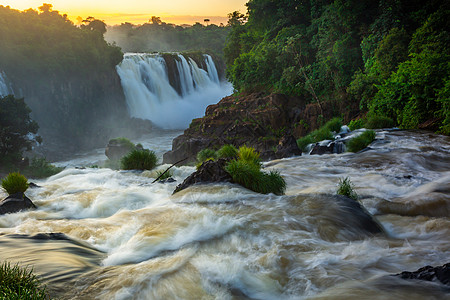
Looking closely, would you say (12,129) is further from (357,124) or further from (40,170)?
(357,124)

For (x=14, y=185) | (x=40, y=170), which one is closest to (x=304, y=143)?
(x=14, y=185)

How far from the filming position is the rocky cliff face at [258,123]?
69.4 ft

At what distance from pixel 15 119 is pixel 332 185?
19049 mm

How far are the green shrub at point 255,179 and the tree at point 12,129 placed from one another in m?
16.5

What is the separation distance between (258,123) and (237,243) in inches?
691

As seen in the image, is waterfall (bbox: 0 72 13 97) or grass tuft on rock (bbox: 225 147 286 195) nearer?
grass tuft on rock (bbox: 225 147 286 195)

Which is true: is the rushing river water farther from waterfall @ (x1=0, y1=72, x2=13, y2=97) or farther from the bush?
waterfall @ (x1=0, y1=72, x2=13, y2=97)

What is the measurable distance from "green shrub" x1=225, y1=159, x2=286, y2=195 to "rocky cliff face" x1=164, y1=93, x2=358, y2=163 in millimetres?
12510

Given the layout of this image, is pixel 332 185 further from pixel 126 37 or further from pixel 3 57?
pixel 126 37

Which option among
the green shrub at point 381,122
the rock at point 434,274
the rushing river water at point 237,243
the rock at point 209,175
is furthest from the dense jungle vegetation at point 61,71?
the rock at point 434,274

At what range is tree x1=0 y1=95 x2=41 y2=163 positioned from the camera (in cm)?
1848

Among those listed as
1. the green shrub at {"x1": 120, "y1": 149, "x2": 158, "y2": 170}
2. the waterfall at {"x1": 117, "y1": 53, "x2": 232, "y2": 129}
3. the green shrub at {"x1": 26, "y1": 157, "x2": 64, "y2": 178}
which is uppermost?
the waterfall at {"x1": 117, "y1": 53, "x2": 232, "y2": 129}

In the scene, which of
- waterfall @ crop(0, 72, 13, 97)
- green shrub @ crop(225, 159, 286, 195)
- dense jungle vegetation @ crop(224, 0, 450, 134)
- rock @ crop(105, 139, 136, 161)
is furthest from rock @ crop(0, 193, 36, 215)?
waterfall @ crop(0, 72, 13, 97)

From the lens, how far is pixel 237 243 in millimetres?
4754
